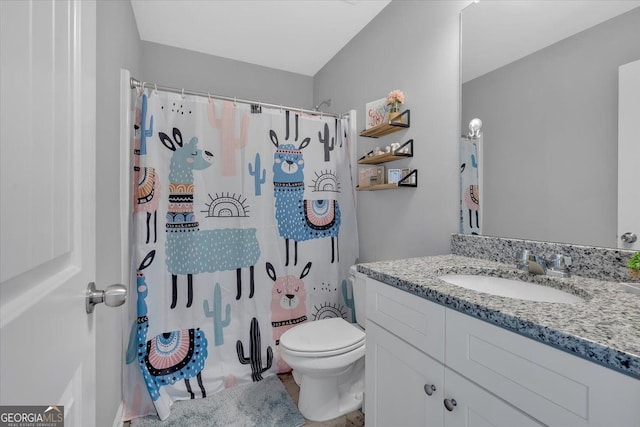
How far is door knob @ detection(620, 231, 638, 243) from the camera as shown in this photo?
0.91 metres

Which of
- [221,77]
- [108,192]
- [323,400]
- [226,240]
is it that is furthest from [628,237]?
[221,77]

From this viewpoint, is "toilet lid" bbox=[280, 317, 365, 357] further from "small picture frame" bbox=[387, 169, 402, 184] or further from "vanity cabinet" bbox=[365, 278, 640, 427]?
"small picture frame" bbox=[387, 169, 402, 184]

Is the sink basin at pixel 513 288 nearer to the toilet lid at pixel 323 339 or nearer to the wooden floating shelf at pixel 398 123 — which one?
the toilet lid at pixel 323 339

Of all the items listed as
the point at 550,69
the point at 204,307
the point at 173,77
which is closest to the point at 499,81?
the point at 550,69

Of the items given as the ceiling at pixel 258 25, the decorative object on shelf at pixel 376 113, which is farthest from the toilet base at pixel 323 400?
the ceiling at pixel 258 25

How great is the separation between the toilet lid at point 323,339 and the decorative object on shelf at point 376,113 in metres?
1.32

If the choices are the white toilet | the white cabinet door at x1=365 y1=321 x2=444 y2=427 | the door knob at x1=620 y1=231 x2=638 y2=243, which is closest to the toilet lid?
the white toilet

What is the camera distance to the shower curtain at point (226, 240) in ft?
5.30

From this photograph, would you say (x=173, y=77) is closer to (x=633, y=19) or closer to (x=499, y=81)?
(x=499, y=81)

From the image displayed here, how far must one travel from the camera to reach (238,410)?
5.17ft

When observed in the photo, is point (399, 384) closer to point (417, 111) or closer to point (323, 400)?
point (323, 400)

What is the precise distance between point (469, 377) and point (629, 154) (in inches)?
34.3

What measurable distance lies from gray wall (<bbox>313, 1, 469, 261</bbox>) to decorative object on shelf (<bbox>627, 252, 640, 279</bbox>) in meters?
0.66

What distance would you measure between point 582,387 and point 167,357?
6.13 feet
